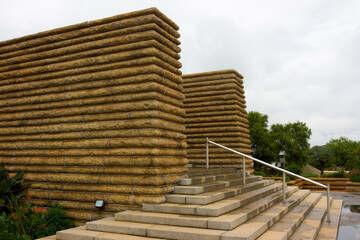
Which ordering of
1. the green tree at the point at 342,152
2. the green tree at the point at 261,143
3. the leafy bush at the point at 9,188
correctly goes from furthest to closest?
the green tree at the point at 342,152
the green tree at the point at 261,143
the leafy bush at the point at 9,188

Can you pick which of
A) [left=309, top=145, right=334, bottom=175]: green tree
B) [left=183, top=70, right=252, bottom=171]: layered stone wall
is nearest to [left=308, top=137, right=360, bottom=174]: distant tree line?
[left=309, top=145, right=334, bottom=175]: green tree

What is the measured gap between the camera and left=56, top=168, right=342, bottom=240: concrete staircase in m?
4.84

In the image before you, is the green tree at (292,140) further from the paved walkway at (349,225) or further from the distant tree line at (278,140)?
the paved walkway at (349,225)

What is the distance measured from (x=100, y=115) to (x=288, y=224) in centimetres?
446

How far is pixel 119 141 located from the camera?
6551mm

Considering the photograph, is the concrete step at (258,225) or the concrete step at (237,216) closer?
the concrete step at (258,225)

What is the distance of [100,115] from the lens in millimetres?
6934

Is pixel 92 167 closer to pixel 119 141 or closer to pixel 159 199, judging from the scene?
pixel 119 141

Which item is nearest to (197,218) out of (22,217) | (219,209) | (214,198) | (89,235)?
(219,209)

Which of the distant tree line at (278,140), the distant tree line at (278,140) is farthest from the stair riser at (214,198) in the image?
the distant tree line at (278,140)

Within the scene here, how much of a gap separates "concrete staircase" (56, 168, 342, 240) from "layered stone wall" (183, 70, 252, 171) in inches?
132

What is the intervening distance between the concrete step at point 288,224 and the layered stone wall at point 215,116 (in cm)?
330

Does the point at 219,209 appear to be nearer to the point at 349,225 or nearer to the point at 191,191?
the point at 191,191

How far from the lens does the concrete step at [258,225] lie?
4.45 metres
